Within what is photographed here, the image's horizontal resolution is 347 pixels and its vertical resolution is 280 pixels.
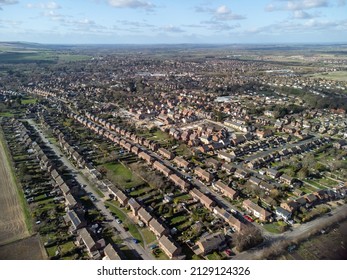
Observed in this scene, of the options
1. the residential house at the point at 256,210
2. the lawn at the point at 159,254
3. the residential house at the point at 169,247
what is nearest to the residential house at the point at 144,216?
the residential house at the point at 169,247

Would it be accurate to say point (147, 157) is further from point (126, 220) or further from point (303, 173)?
point (303, 173)

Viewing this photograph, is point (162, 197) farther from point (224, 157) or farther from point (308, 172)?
point (308, 172)

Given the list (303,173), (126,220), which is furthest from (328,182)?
(126,220)

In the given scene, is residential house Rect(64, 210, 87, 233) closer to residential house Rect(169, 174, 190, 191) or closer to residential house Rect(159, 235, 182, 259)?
residential house Rect(159, 235, 182, 259)

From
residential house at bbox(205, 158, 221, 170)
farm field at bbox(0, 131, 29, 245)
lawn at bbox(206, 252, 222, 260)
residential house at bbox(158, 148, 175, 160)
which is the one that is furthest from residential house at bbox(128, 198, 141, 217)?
residential house at bbox(205, 158, 221, 170)

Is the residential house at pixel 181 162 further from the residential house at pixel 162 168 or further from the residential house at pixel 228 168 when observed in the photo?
the residential house at pixel 228 168

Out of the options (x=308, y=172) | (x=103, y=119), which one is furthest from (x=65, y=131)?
(x=308, y=172)
